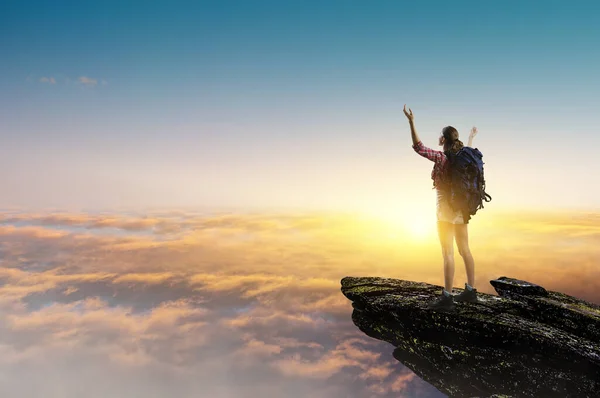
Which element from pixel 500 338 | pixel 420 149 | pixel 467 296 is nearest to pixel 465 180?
pixel 420 149

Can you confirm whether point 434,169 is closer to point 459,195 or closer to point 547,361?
point 459,195

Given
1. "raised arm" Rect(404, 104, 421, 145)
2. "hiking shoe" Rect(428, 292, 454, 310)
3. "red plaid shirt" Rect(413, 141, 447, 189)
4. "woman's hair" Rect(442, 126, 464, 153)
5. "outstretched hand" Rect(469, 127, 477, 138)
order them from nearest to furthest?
1. "raised arm" Rect(404, 104, 421, 145)
2. "red plaid shirt" Rect(413, 141, 447, 189)
3. "woman's hair" Rect(442, 126, 464, 153)
4. "outstretched hand" Rect(469, 127, 477, 138)
5. "hiking shoe" Rect(428, 292, 454, 310)

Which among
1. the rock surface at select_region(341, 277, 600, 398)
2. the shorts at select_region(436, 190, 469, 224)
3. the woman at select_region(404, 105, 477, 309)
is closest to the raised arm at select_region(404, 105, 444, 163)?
the woman at select_region(404, 105, 477, 309)

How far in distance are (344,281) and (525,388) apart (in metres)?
8.12

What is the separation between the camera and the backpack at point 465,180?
10.8 metres

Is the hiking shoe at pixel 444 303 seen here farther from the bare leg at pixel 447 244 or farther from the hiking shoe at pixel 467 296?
the bare leg at pixel 447 244

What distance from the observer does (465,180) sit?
10828 mm

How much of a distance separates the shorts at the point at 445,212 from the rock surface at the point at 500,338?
3797mm

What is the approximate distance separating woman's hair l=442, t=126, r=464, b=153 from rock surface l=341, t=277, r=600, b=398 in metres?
5.60

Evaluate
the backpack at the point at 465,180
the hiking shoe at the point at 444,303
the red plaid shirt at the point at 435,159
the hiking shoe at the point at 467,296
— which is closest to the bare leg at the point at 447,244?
the backpack at the point at 465,180

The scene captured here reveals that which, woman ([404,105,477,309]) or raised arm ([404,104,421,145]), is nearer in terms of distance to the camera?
raised arm ([404,104,421,145])

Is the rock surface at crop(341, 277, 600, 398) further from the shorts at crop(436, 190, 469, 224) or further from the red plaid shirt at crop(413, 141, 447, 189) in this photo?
the red plaid shirt at crop(413, 141, 447, 189)

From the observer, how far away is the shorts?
1095 cm

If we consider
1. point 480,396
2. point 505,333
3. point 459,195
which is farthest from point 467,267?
point 480,396
